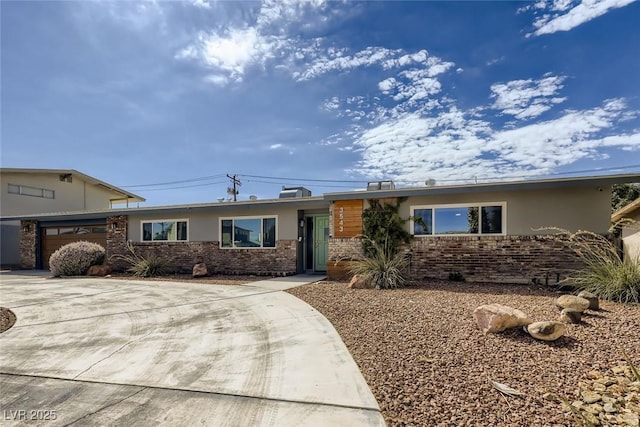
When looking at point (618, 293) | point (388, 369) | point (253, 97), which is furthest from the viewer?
point (253, 97)

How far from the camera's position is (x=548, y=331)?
373 cm

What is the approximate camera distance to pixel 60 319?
229 inches

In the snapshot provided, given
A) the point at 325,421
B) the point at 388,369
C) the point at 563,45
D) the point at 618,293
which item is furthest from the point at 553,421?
the point at 563,45

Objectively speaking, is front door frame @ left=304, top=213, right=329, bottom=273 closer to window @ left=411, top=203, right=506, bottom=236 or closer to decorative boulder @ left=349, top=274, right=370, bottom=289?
window @ left=411, top=203, right=506, bottom=236

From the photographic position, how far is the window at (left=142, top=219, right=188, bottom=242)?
45.2 feet

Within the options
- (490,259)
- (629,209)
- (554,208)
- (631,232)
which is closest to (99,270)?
(490,259)

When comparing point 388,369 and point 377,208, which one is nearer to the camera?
point 388,369

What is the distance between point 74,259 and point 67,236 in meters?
4.13

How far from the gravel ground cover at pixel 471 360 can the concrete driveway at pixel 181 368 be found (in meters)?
0.30

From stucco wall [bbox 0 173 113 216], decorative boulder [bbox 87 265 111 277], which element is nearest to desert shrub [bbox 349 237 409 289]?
decorative boulder [bbox 87 265 111 277]

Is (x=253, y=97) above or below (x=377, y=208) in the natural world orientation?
above

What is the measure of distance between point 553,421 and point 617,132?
516 inches

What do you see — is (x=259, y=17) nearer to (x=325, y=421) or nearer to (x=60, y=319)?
(x=60, y=319)

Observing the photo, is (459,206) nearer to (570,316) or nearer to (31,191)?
(570,316)
